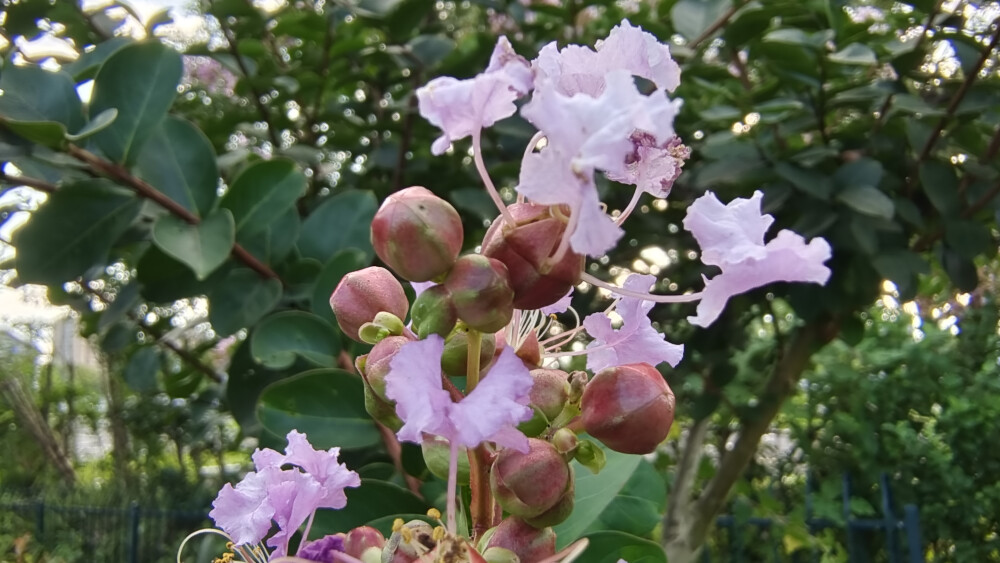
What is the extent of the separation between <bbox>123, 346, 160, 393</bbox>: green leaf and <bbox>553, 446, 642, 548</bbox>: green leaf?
1025 millimetres

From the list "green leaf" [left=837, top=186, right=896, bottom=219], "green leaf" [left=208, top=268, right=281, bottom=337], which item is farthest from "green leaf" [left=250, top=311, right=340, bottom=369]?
"green leaf" [left=837, top=186, right=896, bottom=219]

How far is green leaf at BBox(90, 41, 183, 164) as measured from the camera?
2.57 feet

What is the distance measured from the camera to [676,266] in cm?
135

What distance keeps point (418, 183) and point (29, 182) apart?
0.60 meters

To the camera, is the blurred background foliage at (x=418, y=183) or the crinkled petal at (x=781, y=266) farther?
the blurred background foliage at (x=418, y=183)

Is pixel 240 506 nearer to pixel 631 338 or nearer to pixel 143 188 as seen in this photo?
pixel 631 338

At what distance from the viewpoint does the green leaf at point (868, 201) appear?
35.7 inches

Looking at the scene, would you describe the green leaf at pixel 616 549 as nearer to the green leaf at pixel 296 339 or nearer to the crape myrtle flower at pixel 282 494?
the crape myrtle flower at pixel 282 494

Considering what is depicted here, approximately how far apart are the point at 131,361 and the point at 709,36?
1108 mm

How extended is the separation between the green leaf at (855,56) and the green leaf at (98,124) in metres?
0.84

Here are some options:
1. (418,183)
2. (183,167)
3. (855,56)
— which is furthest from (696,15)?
(183,167)

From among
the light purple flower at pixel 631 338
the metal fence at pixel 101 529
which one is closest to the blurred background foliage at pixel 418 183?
the light purple flower at pixel 631 338

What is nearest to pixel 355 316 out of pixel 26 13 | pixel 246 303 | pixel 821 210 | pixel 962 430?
pixel 246 303

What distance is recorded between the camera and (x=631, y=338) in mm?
446
